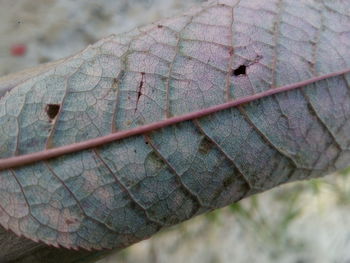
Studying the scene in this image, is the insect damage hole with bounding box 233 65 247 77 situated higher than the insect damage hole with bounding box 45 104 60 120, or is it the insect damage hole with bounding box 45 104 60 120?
the insect damage hole with bounding box 233 65 247 77

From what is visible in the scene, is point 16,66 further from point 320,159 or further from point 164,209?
point 320,159

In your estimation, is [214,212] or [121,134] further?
[214,212]

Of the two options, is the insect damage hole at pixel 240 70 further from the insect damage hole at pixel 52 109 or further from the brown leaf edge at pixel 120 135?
the insect damage hole at pixel 52 109

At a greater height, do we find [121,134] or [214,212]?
[121,134]

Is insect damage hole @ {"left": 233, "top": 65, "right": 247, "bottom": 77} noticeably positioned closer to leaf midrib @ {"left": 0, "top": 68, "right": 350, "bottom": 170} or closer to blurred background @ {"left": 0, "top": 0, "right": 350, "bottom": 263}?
leaf midrib @ {"left": 0, "top": 68, "right": 350, "bottom": 170}

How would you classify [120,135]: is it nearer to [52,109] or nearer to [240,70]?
[52,109]

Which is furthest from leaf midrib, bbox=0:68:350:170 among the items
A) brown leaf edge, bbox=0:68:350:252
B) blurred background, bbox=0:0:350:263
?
blurred background, bbox=0:0:350:263

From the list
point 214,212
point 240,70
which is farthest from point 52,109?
point 214,212

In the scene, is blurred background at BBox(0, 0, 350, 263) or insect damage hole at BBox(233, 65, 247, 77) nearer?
insect damage hole at BBox(233, 65, 247, 77)

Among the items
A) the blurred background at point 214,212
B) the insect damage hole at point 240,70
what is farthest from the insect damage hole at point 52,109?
the blurred background at point 214,212
